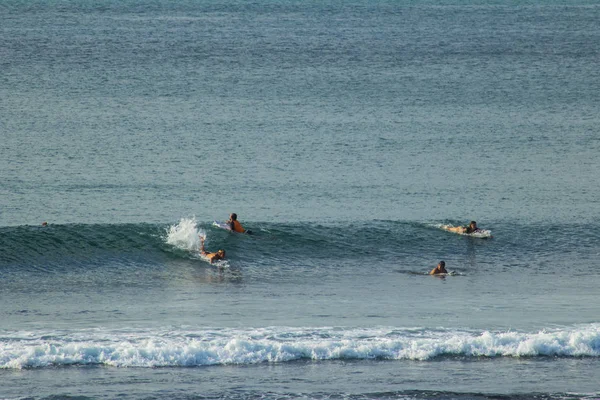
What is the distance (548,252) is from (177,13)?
234 ft

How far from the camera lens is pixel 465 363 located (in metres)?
20.5

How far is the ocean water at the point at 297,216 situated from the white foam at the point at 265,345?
6cm

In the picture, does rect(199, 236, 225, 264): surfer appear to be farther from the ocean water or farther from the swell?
the swell

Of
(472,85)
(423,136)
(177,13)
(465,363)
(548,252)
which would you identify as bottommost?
(465,363)

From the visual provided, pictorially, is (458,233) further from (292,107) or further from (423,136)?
(292,107)

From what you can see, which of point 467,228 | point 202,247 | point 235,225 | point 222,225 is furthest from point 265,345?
point 467,228

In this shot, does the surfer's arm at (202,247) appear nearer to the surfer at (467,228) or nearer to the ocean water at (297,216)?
the ocean water at (297,216)

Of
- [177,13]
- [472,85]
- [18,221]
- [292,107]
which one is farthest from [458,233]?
[177,13]

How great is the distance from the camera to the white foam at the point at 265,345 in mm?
20141

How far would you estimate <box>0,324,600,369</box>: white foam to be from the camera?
20141mm

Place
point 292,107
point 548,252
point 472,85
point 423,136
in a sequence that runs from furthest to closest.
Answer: point 472,85
point 292,107
point 423,136
point 548,252

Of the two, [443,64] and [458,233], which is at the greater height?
[443,64]

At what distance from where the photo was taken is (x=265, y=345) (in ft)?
68.4

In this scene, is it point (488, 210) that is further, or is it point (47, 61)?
point (47, 61)
